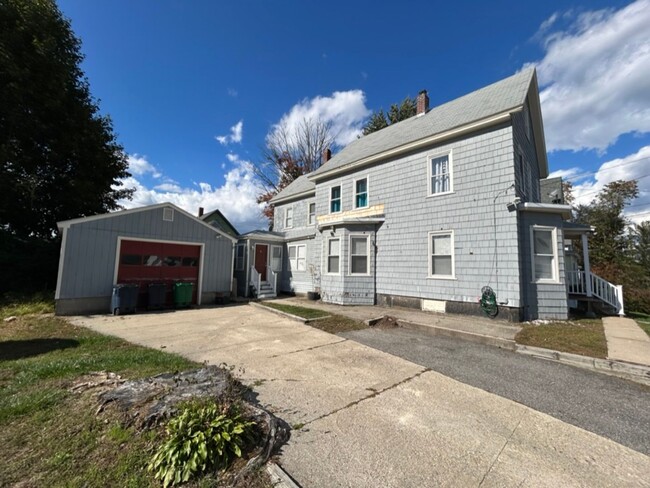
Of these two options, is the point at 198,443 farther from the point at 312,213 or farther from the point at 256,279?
the point at 312,213

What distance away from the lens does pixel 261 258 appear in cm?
1583

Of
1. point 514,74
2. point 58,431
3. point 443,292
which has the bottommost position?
point 58,431

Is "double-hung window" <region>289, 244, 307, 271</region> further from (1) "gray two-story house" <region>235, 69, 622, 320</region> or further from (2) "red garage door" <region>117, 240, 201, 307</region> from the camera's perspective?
(2) "red garage door" <region>117, 240, 201, 307</region>

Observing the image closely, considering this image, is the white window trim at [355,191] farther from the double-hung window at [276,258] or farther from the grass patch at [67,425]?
the grass patch at [67,425]

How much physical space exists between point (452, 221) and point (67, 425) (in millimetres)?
10313

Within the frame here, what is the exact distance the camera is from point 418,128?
1211cm

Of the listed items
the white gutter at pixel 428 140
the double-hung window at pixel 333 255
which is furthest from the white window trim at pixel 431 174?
the double-hung window at pixel 333 255

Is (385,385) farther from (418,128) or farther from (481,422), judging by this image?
(418,128)

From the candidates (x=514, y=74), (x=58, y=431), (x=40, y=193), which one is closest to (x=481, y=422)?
(x=58, y=431)

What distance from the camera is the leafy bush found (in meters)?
2.38

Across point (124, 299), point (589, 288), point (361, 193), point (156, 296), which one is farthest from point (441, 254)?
point (124, 299)

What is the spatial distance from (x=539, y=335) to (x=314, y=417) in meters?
6.31

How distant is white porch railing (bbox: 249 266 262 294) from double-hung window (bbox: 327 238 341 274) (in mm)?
3984

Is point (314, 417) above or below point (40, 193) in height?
below
